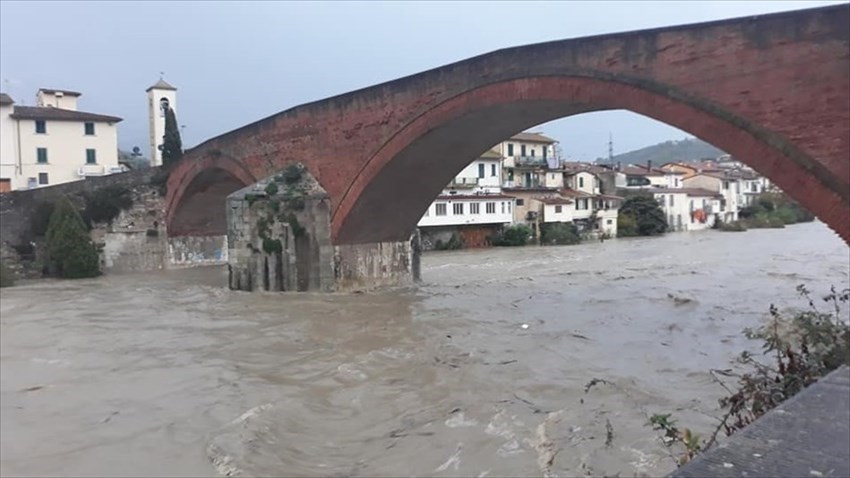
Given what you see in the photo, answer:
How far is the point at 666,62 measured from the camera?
8.74 meters

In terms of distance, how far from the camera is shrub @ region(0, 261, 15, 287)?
58.9 ft

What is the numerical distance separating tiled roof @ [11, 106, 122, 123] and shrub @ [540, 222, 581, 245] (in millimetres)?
20174

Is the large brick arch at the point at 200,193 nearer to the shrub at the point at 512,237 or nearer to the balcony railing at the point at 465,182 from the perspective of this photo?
the balcony railing at the point at 465,182

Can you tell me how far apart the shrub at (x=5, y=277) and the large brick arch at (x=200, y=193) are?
5.50 m

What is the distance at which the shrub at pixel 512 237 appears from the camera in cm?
3178

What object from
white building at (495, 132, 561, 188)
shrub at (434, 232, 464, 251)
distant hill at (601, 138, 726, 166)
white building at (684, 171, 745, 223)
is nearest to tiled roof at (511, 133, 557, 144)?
white building at (495, 132, 561, 188)

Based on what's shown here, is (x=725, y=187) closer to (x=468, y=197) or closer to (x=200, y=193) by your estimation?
(x=468, y=197)

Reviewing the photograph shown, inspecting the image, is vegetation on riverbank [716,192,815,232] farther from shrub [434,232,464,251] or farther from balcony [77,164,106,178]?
balcony [77,164,106,178]

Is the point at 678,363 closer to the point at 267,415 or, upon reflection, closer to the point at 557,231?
the point at 267,415

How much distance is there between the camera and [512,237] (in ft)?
105

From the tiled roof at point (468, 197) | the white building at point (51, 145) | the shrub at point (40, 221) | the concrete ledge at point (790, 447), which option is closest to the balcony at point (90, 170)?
the white building at point (51, 145)

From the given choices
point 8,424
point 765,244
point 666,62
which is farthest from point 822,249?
point 8,424

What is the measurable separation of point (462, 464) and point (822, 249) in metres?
23.0

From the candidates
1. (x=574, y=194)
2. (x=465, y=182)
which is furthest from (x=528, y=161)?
(x=465, y=182)
